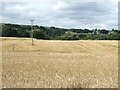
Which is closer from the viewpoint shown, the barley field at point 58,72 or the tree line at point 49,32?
the barley field at point 58,72

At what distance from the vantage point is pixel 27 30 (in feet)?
390

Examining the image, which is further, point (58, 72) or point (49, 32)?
point (49, 32)

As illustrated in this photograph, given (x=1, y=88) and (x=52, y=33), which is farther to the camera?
(x=52, y=33)

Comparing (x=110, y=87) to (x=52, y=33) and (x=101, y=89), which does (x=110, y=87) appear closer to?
(x=101, y=89)

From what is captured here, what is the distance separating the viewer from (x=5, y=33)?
10994 cm

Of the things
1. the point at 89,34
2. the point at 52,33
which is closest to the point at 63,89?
the point at 52,33

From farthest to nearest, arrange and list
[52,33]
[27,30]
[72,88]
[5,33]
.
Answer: [52,33], [27,30], [5,33], [72,88]

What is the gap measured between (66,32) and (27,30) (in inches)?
855

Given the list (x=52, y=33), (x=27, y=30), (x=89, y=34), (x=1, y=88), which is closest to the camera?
(x=1, y=88)

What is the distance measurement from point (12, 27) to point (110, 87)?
105 m

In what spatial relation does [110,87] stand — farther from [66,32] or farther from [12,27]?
[66,32]

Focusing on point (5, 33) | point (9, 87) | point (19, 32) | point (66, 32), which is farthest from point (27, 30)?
point (9, 87)

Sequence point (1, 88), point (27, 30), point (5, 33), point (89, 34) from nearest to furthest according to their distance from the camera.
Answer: point (1, 88), point (5, 33), point (27, 30), point (89, 34)

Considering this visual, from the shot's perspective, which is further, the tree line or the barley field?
the tree line
